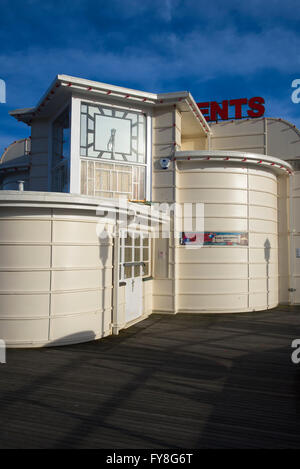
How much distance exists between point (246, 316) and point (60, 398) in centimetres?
785

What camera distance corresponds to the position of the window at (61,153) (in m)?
11.8

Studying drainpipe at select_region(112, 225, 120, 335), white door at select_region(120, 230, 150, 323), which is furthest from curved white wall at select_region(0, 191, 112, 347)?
white door at select_region(120, 230, 150, 323)

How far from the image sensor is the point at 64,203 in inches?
314

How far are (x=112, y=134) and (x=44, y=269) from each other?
5561 mm

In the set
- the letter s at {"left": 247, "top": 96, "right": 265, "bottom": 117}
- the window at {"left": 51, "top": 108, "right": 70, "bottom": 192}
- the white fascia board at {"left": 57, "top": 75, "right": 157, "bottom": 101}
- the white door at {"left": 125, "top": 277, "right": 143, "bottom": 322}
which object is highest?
the letter s at {"left": 247, "top": 96, "right": 265, "bottom": 117}

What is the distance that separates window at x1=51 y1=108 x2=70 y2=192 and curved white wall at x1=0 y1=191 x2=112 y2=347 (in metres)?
3.73

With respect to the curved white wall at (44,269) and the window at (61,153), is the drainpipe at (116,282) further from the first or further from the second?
Result: the window at (61,153)

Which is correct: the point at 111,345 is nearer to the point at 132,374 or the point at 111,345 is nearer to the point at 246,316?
the point at 132,374

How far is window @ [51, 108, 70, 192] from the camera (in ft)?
38.9

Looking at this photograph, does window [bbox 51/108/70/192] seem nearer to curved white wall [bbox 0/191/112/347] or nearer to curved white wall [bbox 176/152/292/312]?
curved white wall [bbox 176/152/292/312]

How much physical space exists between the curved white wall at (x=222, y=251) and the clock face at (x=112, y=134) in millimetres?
1618

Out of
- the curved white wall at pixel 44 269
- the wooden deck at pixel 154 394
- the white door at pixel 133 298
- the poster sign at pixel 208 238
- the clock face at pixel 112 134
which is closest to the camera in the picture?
the wooden deck at pixel 154 394

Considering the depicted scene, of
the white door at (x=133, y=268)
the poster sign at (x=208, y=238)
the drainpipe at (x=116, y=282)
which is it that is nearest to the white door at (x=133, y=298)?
the white door at (x=133, y=268)

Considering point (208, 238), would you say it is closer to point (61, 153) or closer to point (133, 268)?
point (133, 268)
